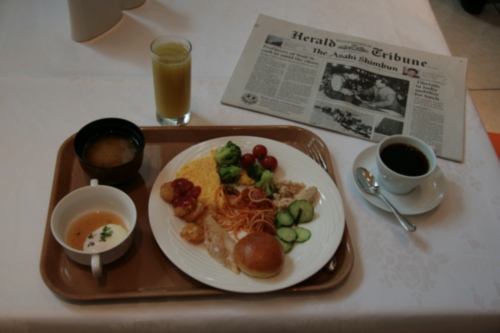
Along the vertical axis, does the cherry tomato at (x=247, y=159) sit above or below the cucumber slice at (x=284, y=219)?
above

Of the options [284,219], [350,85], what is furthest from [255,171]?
[350,85]

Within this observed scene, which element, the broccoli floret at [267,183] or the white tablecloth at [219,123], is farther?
the broccoli floret at [267,183]

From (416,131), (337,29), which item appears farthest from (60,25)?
(416,131)

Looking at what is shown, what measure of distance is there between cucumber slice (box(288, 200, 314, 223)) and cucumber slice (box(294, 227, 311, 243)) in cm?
3

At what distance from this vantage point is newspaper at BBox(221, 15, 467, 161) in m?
1.35

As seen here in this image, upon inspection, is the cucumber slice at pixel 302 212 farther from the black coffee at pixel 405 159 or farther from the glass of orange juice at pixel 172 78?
the glass of orange juice at pixel 172 78

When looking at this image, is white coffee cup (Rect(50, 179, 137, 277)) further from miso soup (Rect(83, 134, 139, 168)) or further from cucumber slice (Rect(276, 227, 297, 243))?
cucumber slice (Rect(276, 227, 297, 243))

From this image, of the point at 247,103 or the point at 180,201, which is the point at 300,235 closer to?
the point at 180,201

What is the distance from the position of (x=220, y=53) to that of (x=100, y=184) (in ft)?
2.40

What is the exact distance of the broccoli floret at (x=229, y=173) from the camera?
1.10 meters

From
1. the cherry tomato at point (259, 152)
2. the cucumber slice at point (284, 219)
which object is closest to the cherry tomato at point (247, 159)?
the cherry tomato at point (259, 152)

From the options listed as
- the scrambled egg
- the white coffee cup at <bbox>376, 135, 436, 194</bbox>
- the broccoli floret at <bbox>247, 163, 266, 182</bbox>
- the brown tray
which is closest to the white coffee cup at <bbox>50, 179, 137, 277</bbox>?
the brown tray

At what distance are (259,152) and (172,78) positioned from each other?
1.10 ft

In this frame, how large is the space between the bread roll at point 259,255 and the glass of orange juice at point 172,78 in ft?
1.72
